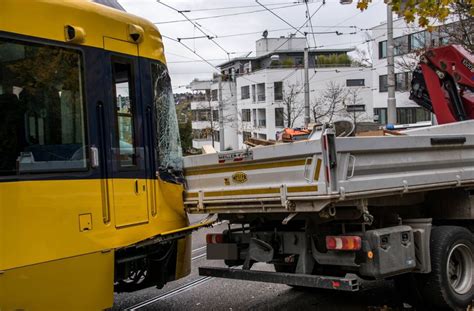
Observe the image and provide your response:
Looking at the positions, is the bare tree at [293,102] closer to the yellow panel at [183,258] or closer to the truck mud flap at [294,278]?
the yellow panel at [183,258]

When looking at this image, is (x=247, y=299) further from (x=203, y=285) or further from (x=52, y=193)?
(x=52, y=193)

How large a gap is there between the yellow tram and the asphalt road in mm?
945

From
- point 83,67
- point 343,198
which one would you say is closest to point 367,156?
point 343,198

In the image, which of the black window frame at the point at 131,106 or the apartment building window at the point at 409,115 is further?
the apartment building window at the point at 409,115

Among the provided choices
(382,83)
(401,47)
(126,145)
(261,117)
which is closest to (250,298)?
(126,145)

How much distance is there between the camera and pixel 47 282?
13.7ft

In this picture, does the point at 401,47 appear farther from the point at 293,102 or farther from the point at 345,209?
the point at 345,209

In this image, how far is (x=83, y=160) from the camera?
4.58 metres

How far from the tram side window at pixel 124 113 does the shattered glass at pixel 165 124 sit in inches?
12.9

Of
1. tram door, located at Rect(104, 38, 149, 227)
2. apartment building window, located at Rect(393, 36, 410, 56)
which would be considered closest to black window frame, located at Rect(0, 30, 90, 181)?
tram door, located at Rect(104, 38, 149, 227)

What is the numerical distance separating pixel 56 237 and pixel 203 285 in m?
3.33

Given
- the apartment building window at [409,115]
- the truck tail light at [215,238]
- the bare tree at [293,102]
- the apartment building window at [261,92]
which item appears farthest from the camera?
the apartment building window at [261,92]

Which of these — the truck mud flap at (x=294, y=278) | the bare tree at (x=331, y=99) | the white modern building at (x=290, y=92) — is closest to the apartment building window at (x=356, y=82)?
the white modern building at (x=290, y=92)

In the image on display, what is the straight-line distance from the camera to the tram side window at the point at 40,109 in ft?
13.4
